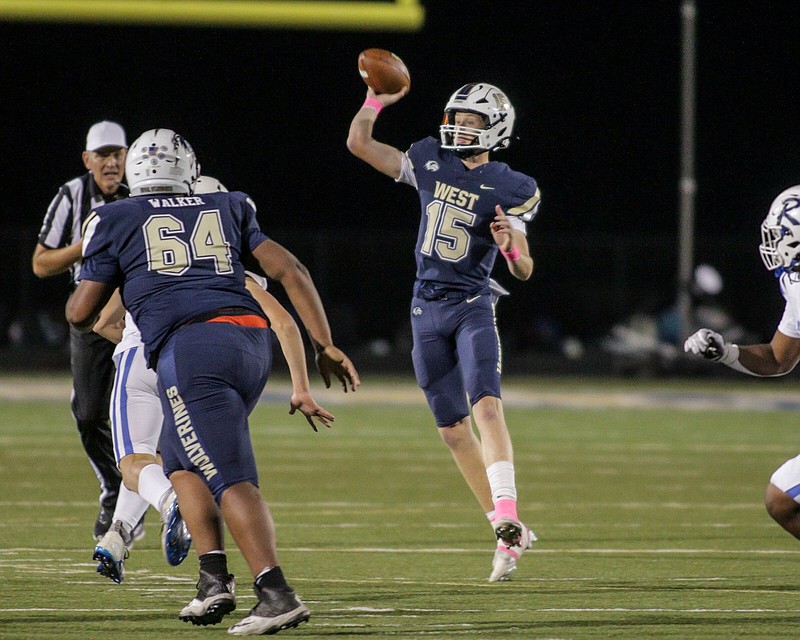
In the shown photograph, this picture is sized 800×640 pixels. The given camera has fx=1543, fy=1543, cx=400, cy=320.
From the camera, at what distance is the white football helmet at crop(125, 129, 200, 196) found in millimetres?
5320

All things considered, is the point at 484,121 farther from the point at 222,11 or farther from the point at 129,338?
the point at 222,11

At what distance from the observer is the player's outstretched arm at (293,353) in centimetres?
527

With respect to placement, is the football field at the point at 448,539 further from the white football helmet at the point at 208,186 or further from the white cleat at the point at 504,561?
the white football helmet at the point at 208,186

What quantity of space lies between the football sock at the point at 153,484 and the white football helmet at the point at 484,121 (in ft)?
6.69

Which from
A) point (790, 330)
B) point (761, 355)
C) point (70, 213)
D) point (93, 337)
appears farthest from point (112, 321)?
point (790, 330)

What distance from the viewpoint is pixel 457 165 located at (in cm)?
693

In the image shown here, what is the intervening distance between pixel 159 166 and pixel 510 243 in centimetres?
172

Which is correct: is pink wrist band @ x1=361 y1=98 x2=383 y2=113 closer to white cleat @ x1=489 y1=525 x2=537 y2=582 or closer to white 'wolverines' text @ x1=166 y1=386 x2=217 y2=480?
white cleat @ x1=489 y1=525 x2=537 y2=582

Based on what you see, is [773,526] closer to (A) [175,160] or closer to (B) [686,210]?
(A) [175,160]

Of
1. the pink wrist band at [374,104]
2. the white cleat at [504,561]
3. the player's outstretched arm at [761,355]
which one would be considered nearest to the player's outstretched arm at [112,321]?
the pink wrist band at [374,104]

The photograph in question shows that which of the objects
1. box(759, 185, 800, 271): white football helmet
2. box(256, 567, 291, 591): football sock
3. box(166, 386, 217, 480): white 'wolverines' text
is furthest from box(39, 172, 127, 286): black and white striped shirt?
box(759, 185, 800, 271): white football helmet

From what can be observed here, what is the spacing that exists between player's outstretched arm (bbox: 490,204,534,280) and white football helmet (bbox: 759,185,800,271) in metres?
1.14

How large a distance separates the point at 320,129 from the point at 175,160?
29.1 m

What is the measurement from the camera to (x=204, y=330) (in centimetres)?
506
